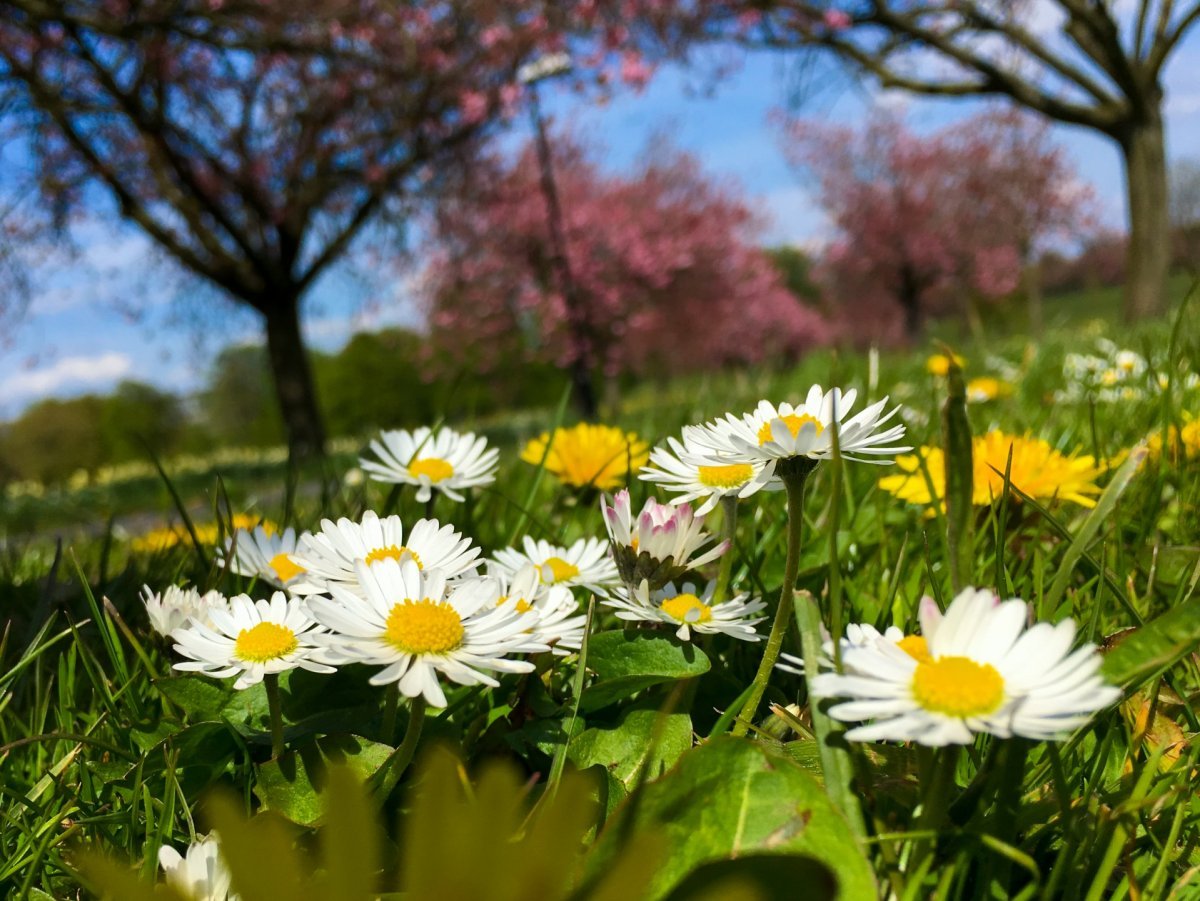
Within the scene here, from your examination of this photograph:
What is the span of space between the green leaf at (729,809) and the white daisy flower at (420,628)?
10 centimetres

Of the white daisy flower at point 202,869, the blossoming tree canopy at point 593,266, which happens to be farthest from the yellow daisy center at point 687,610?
the blossoming tree canopy at point 593,266

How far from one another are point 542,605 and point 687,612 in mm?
114

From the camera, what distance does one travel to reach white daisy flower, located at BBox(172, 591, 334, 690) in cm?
55

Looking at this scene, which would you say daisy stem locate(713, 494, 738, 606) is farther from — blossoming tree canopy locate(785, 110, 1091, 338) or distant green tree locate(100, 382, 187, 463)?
distant green tree locate(100, 382, 187, 463)

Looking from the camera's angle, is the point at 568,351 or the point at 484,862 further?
the point at 568,351

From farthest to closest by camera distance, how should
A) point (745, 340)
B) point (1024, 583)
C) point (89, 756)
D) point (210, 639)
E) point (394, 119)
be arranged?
point (745, 340), point (394, 119), point (1024, 583), point (89, 756), point (210, 639)

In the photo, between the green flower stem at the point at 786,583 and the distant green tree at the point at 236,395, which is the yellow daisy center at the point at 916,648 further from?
the distant green tree at the point at 236,395

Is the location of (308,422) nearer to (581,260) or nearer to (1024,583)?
(581,260)

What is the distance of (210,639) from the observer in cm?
59

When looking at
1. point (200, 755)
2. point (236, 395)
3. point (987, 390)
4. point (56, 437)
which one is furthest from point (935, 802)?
point (236, 395)

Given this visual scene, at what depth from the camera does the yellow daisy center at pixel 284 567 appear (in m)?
0.77

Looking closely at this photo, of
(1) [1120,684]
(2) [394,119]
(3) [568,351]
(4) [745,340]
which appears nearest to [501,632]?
(1) [1120,684]

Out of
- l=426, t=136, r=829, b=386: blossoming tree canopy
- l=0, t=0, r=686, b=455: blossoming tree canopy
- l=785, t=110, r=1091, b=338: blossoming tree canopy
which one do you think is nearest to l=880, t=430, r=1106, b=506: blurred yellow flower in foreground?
l=0, t=0, r=686, b=455: blossoming tree canopy

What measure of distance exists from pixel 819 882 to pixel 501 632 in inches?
9.6
